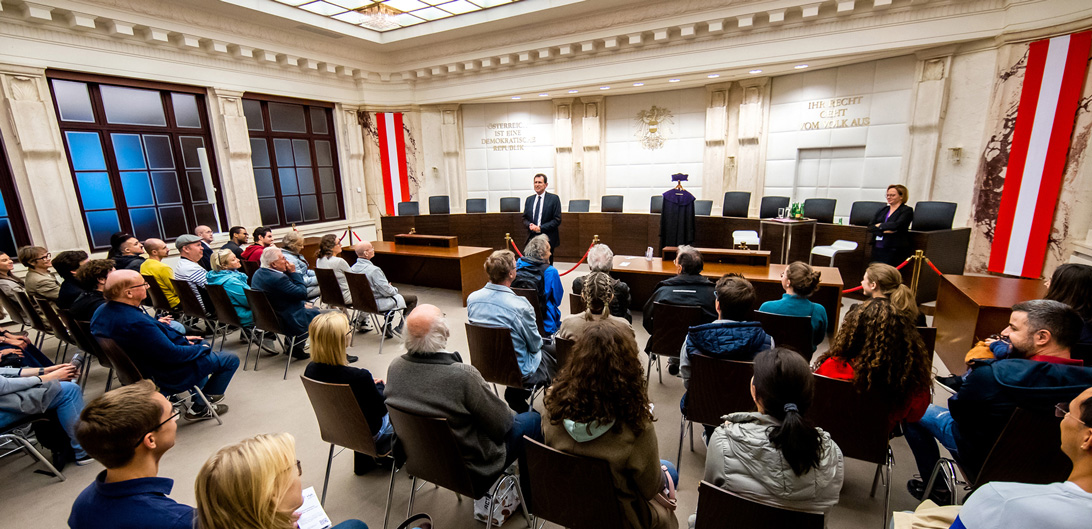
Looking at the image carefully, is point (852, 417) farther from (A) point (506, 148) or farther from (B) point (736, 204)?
(A) point (506, 148)

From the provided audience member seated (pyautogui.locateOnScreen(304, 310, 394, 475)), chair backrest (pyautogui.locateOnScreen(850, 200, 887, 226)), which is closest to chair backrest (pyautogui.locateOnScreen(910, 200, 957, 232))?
chair backrest (pyautogui.locateOnScreen(850, 200, 887, 226))

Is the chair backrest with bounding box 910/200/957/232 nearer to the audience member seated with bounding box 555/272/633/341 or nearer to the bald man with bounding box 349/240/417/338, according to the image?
the audience member seated with bounding box 555/272/633/341

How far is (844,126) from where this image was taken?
7172mm

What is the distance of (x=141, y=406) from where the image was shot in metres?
1.44

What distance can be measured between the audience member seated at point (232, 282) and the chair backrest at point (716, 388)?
390 centimetres

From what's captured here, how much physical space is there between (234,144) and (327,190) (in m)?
1.94

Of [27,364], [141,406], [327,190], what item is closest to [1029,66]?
[141,406]

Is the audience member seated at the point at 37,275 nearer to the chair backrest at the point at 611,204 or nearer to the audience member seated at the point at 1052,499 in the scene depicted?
the audience member seated at the point at 1052,499

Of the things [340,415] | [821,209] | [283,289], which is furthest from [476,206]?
[340,415]

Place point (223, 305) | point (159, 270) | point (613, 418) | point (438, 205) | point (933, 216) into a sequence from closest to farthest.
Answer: point (613, 418)
point (223, 305)
point (159, 270)
point (933, 216)
point (438, 205)

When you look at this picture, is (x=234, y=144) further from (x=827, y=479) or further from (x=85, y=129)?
(x=827, y=479)

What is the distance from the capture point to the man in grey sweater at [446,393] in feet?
6.32

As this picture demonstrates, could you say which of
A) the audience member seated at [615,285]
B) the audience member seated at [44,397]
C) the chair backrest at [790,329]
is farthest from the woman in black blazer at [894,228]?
the audience member seated at [44,397]

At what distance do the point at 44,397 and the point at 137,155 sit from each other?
5347mm
